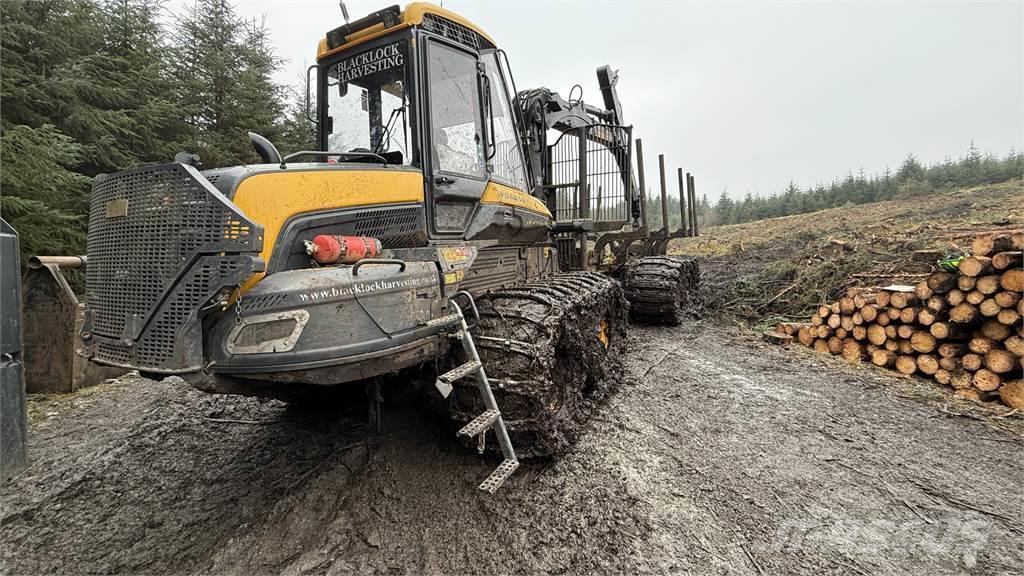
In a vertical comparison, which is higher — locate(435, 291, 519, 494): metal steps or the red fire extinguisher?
the red fire extinguisher

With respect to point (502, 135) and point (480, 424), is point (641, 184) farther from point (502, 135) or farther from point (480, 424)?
point (480, 424)

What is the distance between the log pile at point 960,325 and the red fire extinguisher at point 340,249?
4.95 metres

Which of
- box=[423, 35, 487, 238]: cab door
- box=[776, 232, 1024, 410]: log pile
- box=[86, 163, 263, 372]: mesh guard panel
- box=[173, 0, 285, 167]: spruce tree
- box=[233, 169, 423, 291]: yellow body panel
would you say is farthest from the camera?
box=[173, 0, 285, 167]: spruce tree

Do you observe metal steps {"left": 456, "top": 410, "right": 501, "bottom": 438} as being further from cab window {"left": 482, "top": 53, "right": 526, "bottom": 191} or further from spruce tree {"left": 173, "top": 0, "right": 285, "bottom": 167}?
spruce tree {"left": 173, "top": 0, "right": 285, "bottom": 167}

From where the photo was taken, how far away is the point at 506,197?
11.8 feet

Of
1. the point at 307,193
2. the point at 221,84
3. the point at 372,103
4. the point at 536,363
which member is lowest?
the point at 536,363

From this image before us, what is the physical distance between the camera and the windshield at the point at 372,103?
3027mm

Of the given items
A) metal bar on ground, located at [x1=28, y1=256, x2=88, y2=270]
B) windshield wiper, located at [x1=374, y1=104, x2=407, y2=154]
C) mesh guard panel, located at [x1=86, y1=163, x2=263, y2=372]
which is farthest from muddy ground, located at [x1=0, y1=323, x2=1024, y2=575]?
windshield wiper, located at [x1=374, y1=104, x2=407, y2=154]

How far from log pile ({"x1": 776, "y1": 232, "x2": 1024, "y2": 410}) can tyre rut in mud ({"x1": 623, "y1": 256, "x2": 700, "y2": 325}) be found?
206cm

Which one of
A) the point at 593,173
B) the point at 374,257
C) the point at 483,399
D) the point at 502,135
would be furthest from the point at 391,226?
the point at 593,173

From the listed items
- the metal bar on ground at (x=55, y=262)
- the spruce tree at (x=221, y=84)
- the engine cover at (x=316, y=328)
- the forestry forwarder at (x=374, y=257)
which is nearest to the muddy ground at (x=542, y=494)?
the forestry forwarder at (x=374, y=257)

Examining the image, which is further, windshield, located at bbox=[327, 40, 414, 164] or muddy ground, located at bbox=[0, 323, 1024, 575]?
windshield, located at bbox=[327, 40, 414, 164]

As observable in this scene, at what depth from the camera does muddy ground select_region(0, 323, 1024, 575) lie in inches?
86.4

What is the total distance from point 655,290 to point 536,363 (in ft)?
14.9
